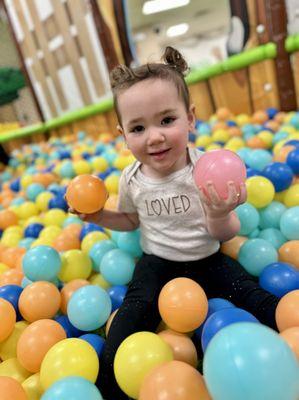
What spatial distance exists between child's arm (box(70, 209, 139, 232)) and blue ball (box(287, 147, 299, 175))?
0.62 m

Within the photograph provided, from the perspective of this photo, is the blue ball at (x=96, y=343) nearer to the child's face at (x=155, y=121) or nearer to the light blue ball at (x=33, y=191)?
the child's face at (x=155, y=121)

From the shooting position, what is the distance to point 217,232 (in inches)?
33.3

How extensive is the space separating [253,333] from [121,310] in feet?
1.38

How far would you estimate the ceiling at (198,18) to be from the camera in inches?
185

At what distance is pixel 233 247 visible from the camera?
103 cm

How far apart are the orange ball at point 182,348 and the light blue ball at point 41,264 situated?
39 cm

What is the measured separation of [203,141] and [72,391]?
1.67m

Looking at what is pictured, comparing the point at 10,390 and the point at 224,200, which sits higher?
the point at 224,200

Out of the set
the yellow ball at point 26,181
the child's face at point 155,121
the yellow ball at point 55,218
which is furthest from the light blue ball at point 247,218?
the yellow ball at point 26,181

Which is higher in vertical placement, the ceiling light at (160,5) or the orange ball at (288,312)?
the ceiling light at (160,5)

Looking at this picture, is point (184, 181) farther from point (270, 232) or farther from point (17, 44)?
point (17, 44)

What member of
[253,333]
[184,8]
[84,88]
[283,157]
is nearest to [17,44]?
[84,88]

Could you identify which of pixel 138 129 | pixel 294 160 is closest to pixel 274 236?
pixel 294 160

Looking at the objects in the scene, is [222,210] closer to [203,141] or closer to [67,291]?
[67,291]
